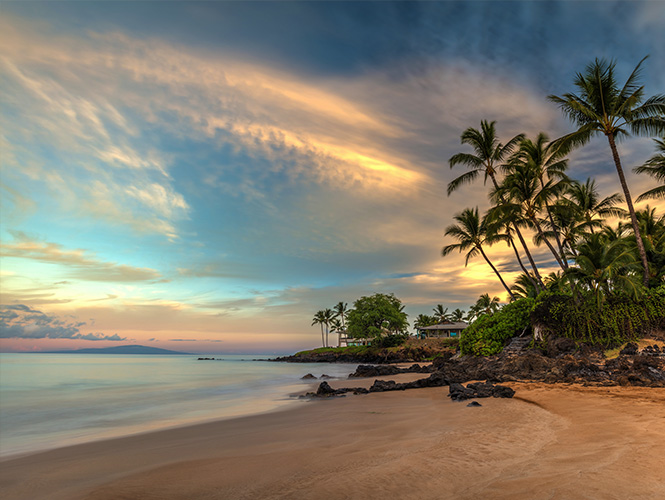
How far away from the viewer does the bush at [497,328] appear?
19.6m

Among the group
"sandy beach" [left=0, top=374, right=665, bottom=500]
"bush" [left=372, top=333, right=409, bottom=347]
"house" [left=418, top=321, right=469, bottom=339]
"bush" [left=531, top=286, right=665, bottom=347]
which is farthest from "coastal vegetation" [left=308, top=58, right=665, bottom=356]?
"house" [left=418, top=321, right=469, bottom=339]

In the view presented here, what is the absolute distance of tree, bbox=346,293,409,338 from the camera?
187ft

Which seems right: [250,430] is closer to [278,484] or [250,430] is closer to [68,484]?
[68,484]

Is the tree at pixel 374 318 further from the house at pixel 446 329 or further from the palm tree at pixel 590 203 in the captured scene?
the palm tree at pixel 590 203

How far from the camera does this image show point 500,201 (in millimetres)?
25141

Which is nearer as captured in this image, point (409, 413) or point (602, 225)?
point (409, 413)

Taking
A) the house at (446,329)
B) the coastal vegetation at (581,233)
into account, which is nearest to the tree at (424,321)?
the house at (446,329)

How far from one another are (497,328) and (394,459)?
18623 mm

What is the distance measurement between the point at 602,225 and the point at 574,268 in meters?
12.9

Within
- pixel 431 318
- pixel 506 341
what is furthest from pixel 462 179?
pixel 431 318

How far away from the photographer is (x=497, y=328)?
20.5 m

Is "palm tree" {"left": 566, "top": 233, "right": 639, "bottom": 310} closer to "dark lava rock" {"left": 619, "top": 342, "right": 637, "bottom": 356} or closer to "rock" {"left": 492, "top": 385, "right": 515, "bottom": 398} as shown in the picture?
"dark lava rock" {"left": 619, "top": 342, "right": 637, "bottom": 356}

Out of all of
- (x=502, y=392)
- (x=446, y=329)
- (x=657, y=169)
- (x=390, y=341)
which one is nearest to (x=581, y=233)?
(x=657, y=169)

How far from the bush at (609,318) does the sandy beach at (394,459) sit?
9.12 m
